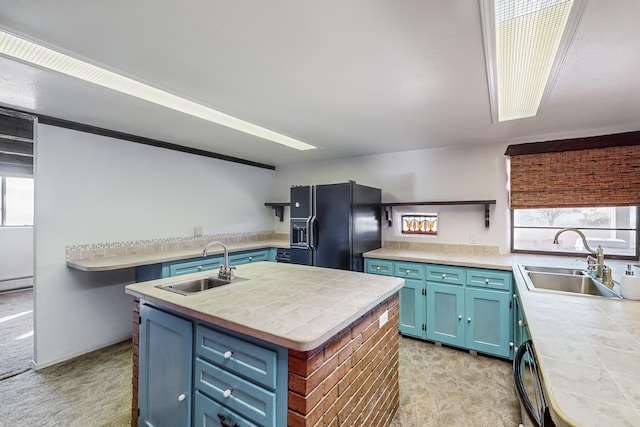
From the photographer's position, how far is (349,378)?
1.42m

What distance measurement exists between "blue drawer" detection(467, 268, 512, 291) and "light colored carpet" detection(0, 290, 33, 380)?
419 centimetres

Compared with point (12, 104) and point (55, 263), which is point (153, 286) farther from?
point (12, 104)

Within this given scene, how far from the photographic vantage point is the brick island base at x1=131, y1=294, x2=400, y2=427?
113cm

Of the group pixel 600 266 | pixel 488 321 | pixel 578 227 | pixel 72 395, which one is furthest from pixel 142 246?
pixel 578 227

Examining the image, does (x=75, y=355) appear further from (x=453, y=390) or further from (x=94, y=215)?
(x=453, y=390)

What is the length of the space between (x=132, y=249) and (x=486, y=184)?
4142 mm

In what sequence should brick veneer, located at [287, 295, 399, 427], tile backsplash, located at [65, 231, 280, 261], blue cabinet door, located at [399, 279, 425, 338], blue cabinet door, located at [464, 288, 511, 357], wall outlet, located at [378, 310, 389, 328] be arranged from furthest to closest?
blue cabinet door, located at [399, 279, 425, 338], tile backsplash, located at [65, 231, 280, 261], blue cabinet door, located at [464, 288, 511, 357], wall outlet, located at [378, 310, 389, 328], brick veneer, located at [287, 295, 399, 427]

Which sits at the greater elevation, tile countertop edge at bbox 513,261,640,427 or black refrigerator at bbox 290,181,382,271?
black refrigerator at bbox 290,181,382,271

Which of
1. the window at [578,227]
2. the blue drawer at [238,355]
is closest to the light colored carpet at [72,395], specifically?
the blue drawer at [238,355]

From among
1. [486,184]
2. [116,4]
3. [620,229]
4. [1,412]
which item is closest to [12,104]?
[116,4]

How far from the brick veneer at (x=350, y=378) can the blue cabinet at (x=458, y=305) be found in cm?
119

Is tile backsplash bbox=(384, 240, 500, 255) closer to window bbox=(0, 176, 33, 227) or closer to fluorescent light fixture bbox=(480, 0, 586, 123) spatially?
fluorescent light fixture bbox=(480, 0, 586, 123)

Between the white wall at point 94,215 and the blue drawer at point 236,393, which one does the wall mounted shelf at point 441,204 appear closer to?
the white wall at point 94,215

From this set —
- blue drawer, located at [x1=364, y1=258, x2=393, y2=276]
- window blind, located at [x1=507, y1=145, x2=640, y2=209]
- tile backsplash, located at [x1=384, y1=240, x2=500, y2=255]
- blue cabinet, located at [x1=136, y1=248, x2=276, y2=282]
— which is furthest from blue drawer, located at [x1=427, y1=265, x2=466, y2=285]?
blue cabinet, located at [x1=136, y1=248, x2=276, y2=282]
